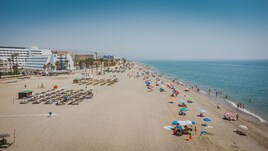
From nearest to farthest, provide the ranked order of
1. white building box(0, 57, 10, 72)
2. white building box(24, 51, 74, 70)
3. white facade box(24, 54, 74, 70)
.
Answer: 1. white building box(0, 57, 10, 72)
2. white building box(24, 51, 74, 70)
3. white facade box(24, 54, 74, 70)

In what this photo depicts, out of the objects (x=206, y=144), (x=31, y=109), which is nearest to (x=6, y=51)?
(x=31, y=109)

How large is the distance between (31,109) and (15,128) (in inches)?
321

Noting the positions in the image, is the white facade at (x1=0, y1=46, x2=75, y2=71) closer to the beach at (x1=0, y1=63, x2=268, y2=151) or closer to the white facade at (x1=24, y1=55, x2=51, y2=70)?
the white facade at (x1=24, y1=55, x2=51, y2=70)

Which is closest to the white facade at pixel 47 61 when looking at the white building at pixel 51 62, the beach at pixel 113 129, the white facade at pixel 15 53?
the white building at pixel 51 62

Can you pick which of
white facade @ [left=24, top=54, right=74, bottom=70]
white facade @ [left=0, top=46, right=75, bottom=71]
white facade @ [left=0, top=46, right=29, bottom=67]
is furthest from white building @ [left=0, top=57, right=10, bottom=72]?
white facade @ [left=0, top=46, right=29, bottom=67]

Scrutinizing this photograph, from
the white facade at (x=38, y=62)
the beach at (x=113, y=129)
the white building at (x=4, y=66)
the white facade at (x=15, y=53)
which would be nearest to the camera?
the beach at (x=113, y=129)

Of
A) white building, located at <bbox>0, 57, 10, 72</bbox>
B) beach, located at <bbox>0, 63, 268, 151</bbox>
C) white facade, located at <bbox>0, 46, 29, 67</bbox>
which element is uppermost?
white facade, located at <bbox>0, 46, 29, 67</bbox>

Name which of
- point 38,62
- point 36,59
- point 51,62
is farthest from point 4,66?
point 51,62

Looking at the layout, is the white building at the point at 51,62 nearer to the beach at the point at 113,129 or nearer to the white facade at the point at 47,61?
the white facade at the point at 47,61

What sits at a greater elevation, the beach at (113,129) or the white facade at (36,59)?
the white facade at (36,59)

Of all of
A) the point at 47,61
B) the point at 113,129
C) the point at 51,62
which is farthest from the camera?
the point at 47,61

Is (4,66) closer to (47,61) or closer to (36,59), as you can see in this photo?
(36,59)

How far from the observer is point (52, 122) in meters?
22.7

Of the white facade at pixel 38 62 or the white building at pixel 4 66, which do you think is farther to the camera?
the white facade at pixel 38 62
